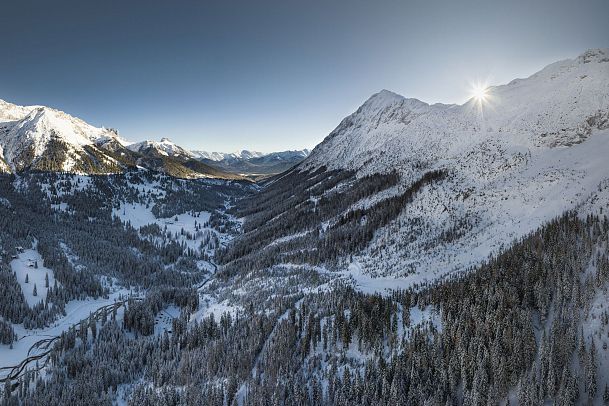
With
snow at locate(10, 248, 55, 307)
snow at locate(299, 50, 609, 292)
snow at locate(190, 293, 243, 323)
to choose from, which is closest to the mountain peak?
snow at locate(299, 50, 609, 292)

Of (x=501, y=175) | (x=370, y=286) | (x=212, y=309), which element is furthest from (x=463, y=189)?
(x=212, y=309)

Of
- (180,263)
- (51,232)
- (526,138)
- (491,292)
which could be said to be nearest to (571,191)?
(491,292)

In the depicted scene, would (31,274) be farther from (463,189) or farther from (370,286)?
(463,189)

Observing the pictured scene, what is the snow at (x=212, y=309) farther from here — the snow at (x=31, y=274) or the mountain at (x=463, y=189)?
the snow at (x=31, y=274)

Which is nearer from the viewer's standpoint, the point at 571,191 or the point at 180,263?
the point at 571,191

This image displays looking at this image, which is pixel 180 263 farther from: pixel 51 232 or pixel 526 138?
pixel 526 138
